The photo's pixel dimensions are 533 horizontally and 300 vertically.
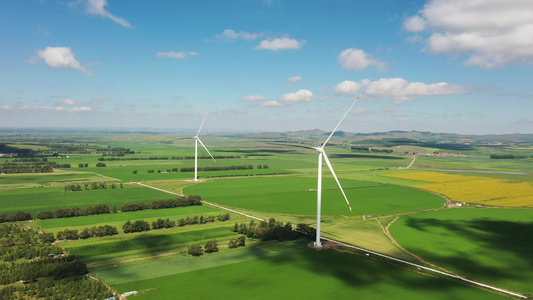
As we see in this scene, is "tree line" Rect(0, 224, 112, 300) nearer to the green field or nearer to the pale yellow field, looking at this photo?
the green field

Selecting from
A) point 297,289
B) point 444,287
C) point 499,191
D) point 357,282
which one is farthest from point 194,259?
point 499,191

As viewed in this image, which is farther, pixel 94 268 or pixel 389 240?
pixel 389 240

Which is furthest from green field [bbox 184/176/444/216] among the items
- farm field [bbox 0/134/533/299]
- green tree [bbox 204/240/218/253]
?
green tree [bbox 204/240/218/253]

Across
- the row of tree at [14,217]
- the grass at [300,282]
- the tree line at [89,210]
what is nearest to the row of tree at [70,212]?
the tree line at [89,210]

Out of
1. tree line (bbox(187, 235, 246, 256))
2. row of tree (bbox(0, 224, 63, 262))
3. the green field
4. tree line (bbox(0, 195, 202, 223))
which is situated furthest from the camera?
the green field

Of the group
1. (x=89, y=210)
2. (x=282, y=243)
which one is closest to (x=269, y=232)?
(x=282, y=243)

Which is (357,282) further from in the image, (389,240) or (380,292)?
(389,240)

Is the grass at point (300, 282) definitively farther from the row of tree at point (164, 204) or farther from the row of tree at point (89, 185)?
the row of tree at point (89, 185)
